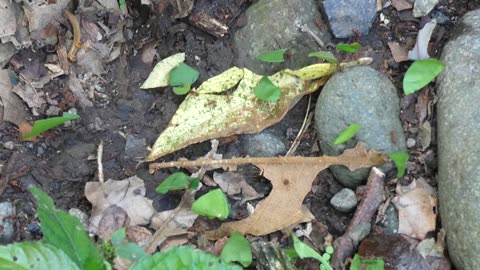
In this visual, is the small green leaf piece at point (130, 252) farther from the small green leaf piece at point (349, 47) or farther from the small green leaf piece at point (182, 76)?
the small green leaf piece at point (349, 47)

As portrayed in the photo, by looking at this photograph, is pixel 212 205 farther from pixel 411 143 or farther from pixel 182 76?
pixel 411 143

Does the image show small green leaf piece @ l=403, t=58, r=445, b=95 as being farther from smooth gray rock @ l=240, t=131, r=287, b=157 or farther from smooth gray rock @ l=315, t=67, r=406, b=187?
smooth gray rock @ l=240, t=131, r=287, b=157

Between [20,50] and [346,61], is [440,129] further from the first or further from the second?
[20,50]

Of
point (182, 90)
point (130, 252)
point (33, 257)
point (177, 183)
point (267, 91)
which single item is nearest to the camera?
point (33, 257)

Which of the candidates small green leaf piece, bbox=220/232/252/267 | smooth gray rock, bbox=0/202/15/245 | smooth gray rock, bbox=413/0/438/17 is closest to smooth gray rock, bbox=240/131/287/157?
small green leaf piece, bbox=220/232/252/267

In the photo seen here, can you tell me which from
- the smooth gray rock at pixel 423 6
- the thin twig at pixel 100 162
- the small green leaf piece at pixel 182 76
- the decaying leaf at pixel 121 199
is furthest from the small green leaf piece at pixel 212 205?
the smooth gray rock at pixel 423 6

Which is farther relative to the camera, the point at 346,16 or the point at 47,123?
the point at 346,16

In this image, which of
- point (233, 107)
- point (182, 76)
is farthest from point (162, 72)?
point (233, 107)
